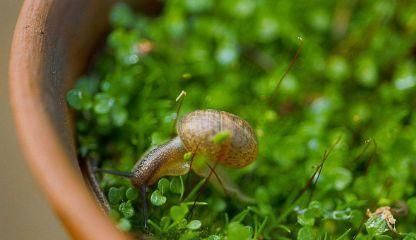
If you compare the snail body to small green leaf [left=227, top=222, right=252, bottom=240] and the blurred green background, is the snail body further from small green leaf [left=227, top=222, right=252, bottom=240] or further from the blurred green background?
the blurred green background

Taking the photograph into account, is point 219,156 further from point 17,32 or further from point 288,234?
point 17,32

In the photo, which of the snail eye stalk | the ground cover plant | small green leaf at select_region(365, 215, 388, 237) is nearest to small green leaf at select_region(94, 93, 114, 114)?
the ground cover plant

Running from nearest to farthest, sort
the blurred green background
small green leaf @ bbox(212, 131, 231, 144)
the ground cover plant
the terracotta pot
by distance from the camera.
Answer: the terracotta pot, small green leaf @ bbox(212, 131, 231, 144), the ground cover plant, the blurred green background

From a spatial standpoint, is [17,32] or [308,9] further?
[308,9]

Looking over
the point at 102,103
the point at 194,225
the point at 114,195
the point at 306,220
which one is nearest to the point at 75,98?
the point at 102,103

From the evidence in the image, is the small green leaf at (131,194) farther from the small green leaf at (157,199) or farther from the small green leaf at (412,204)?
the small green leaf at (412,204)

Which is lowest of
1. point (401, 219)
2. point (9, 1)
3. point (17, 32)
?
point (401, 219)

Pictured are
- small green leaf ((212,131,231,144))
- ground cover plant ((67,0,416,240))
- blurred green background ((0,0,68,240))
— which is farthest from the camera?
blurred green background ((0,0,68,240))

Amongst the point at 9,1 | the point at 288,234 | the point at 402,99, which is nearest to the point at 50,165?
the point at 288,234
